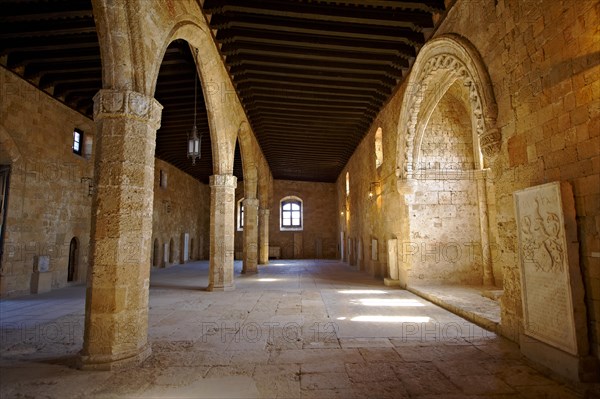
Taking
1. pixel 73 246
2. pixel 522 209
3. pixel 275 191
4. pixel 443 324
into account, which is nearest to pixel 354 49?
pixel 522 209

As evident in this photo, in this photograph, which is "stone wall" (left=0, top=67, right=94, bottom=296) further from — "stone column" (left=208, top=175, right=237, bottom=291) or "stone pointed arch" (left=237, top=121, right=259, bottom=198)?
"stone pointed arch" (left=237, top=121, right=259, bottom=198)

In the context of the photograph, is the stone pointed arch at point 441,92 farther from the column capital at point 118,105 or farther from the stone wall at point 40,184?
the stone wall at point 40,184

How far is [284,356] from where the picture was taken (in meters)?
3.25

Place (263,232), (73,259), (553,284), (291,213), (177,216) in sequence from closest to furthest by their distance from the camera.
Result: (553,284) → (73,259) → (263,232) → (177,216) → (291,213)

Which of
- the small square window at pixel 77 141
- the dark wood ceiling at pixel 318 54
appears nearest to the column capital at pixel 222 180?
the dark wood ceiling at pixel 318 54

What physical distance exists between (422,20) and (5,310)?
329 inches

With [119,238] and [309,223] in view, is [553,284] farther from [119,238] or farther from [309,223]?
[309,223]

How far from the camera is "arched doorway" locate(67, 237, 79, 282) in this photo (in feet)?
28.6

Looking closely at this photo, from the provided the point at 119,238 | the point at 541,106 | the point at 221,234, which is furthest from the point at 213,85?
the point at 541,106

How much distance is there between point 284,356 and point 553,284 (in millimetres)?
2529

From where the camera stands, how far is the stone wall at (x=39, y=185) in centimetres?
676

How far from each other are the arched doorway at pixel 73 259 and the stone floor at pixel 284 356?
3.34 m

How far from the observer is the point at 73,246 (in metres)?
8.84

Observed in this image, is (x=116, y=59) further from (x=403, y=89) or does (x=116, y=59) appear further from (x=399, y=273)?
(x=399, y=273)
